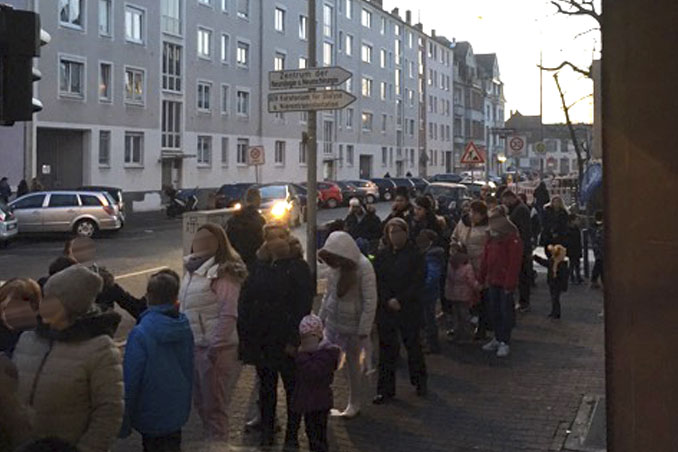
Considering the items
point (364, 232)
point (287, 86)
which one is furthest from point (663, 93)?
point (364, 232)

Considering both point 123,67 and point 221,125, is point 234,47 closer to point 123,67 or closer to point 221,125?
point 221,125

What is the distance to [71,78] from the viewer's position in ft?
120

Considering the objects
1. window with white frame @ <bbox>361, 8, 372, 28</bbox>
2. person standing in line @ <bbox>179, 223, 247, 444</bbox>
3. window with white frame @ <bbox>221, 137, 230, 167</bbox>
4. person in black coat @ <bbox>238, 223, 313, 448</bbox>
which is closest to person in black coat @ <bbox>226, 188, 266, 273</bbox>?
person in black coat @ <bbox>238, 223, 313, 448</bbox>

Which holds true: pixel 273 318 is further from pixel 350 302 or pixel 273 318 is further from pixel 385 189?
pixel 385 189

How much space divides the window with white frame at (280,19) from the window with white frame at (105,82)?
17.7m

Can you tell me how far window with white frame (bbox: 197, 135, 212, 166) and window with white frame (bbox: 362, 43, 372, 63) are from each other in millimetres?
27379

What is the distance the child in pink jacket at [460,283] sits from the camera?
9.98m

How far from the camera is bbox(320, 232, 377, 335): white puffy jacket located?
690 centimetres

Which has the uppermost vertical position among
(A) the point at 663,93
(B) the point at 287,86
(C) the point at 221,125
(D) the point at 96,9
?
(D) the point at 96,9

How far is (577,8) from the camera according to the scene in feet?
69.4

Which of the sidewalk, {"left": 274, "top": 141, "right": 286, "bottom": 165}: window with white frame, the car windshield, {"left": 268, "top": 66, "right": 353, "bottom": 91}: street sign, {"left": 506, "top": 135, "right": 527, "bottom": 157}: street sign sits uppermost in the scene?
{"left": 274, "top": 141, "right": 286, "bottom": 165}: window with white frame

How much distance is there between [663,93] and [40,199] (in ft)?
81.8

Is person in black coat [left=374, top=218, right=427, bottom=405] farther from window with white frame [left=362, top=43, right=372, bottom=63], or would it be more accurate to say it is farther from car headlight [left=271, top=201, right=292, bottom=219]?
window with white frame [left=362, top=43, right=372, bottom=63]

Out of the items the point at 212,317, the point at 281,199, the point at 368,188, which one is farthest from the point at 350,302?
the point at 368,188
